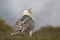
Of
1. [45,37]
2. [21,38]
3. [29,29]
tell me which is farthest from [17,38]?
[29,29]

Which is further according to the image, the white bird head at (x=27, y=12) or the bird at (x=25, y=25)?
the white bird head at (x=27, y=12)

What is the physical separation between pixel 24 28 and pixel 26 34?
47 centimetres

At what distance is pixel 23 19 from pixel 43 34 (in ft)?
5.47

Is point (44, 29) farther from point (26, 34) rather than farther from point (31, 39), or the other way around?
point (31, 39)

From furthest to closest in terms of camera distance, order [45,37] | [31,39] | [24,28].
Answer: [24,28], [45,37], [31,39]

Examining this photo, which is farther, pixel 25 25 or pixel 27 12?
pixel 27 12

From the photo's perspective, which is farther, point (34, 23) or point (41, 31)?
point (34, 23)

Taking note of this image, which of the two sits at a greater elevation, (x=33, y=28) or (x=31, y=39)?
(x=33, y=28)

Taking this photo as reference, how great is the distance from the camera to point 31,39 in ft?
43.0

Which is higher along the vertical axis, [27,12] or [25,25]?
[27,12]

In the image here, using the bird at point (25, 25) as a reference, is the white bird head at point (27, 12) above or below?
above

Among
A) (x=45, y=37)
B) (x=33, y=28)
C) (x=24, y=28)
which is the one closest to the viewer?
(x=45, y=37)

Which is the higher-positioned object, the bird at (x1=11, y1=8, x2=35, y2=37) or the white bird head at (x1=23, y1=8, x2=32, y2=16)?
the white bird head at (x1=23, y1=8, x2=32, y2=16)

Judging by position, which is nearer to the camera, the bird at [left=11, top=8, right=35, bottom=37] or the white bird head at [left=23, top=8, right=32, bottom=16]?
the bird at [left=11, top=8, right=35, bottom=37]
